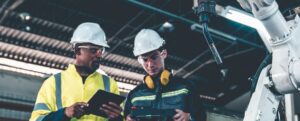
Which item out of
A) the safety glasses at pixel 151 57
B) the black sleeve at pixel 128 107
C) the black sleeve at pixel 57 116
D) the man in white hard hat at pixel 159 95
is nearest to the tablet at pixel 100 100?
the black sleeve at pixel 57 116

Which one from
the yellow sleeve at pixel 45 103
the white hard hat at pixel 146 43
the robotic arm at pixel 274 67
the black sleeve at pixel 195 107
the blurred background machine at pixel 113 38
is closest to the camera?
the robotic arm at pixel 274 67

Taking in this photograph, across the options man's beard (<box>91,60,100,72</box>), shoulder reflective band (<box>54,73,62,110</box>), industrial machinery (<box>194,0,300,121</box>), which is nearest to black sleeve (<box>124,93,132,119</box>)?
man's beard (<box>91,60,100,72</box>)

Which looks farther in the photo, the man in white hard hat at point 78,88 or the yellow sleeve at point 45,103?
the yellow sleeve at point 45,103

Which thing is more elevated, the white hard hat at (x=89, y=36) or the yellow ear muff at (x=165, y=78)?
the white hard hat at (x=89, y=36)

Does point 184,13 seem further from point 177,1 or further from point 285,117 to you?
point 285,117

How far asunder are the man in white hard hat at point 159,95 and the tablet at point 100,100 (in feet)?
0.96

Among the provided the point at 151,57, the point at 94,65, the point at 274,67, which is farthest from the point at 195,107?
the point at 274,67

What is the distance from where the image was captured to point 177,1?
1092 centimetres

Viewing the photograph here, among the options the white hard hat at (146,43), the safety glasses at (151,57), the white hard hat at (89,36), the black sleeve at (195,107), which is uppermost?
the white hard hat at (89,36)

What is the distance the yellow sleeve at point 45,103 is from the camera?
325cm

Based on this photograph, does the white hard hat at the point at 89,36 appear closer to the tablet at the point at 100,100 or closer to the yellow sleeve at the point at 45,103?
the yellow sleeve at the point at 45,103

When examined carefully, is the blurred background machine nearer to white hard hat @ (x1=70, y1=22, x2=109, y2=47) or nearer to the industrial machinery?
white hard hat @ (x1=70, y1=22, x2=109, y2=47)

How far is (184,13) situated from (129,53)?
7.80 ft

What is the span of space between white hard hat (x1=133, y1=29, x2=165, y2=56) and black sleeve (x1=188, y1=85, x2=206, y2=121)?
0.63 m
